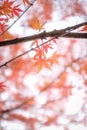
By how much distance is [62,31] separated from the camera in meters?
2.55

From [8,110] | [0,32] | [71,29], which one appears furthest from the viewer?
[8,110]

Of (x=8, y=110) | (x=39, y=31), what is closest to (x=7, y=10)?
(x=39, y=31)

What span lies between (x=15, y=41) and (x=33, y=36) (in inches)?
8.2

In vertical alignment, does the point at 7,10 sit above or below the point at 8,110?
below

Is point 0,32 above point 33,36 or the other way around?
above

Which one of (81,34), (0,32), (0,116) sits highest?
(0,116)

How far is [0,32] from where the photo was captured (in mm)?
3107

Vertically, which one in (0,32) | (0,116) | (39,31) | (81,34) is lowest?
(81,34)

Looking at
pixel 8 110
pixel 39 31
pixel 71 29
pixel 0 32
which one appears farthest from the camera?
pixel 8 110

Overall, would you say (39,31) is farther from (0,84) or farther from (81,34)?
(0,84)

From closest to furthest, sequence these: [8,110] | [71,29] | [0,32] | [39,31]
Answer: [71,29] < [39,31] < [0,32] < [8,110]

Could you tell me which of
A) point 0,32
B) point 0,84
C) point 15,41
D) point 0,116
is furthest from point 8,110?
point 15,41

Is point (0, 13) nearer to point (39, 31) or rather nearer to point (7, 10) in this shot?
point (7, 10)

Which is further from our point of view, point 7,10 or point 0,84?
point 0,84
